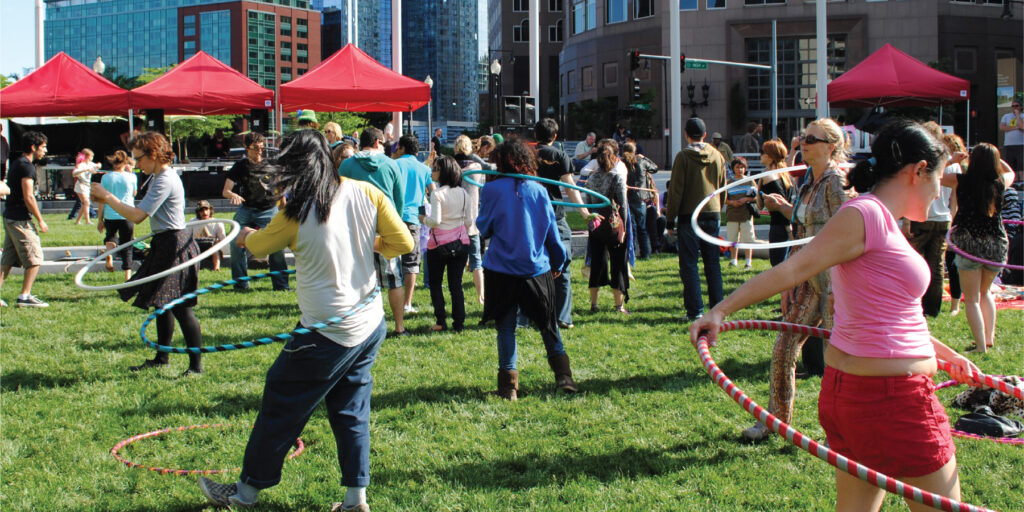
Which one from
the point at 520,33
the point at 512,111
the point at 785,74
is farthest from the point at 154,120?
the point at 520,33

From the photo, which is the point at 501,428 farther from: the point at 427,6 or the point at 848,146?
the point at 427,6

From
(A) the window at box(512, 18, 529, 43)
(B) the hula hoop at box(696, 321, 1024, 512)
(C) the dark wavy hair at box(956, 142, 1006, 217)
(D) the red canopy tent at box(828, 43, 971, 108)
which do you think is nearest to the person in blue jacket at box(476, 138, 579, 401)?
(B) the hula hoop at box(696, 321, 1024, 512)

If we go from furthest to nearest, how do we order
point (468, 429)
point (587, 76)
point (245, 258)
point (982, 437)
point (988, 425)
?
point (587, 76) → point (245, 258) → point (468, 429) → point (988, 425) → point (982, 437)

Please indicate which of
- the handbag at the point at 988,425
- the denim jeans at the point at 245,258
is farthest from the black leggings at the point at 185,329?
the handbag at the point at 988,425

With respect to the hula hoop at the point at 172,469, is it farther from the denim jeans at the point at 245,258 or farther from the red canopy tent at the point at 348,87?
the red canopy tent at the point at 348,87

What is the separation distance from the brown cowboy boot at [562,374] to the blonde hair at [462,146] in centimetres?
382

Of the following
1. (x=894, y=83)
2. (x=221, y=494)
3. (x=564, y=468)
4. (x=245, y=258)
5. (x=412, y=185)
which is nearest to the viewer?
(x=221, y=494)

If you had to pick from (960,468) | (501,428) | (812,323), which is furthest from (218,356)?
(960,468)

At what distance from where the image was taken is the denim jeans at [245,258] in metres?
11.4

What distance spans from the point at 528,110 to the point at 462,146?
→ 9985 millimetres

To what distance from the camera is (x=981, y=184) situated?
8.23 metres

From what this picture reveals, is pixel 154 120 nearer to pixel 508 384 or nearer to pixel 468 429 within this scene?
pixel 508 384

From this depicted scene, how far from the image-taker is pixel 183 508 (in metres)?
4.87

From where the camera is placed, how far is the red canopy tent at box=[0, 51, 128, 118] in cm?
2027
